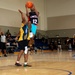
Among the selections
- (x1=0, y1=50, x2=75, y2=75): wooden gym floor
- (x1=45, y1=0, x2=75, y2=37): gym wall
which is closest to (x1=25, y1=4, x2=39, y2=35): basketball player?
(x1=0, y1=50, x2=75, y2=75): wooden gym floor

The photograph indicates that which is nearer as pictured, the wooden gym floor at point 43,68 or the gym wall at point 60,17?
the wooden gym floor at point 43,68

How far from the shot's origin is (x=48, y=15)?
785 inches

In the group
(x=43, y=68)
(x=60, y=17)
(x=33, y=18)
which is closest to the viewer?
(x=43, y=68)

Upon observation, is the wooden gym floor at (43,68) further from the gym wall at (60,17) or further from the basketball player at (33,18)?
the gym wall at (60,17)

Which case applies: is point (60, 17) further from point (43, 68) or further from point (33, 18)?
point (43, 68)

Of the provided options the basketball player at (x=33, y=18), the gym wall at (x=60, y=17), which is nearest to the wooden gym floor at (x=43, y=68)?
the basketball player at (x=33, y=18)

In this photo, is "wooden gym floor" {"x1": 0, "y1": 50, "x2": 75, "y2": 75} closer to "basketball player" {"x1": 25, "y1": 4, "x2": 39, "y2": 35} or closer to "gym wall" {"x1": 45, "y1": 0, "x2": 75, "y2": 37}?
"basketball player" {"x1": 25, "y1": 4, "x2": 39, "y2": 35}

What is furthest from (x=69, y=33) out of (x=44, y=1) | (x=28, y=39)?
(x=28, y=39)

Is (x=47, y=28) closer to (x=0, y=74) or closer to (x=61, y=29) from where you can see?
(x=61, y=29)

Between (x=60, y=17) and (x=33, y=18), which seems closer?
(x=33, y=18)

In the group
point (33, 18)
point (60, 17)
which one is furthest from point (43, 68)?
point (60, 17)

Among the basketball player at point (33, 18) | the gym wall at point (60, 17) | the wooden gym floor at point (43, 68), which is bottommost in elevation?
→ the wooden gym floor at point (43, 68)

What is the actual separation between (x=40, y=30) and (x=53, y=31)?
53.2 inches

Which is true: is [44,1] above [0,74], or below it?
above
